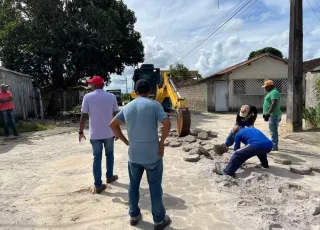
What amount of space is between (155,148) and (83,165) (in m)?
3.64

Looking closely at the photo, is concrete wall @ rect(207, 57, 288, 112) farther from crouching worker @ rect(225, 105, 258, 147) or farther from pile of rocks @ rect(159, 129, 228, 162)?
crouching worker @ rect(225, 105, 258, 147)

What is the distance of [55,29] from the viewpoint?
55.0 ft

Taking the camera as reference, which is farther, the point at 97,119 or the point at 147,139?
the point at 97,119

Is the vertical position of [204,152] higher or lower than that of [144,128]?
lower

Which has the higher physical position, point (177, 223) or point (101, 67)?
point (101, 67)

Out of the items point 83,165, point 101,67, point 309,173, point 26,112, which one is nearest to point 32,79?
point 26,112

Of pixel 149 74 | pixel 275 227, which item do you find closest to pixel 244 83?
pixel 149 74

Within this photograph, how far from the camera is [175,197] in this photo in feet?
14.8

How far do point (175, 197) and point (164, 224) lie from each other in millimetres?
1015

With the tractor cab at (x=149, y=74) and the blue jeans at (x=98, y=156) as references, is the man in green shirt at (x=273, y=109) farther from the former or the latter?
the tractor cab at (x=149, y=74)

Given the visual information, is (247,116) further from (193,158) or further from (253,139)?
(193,158)

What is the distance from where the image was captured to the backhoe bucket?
28.5 feet

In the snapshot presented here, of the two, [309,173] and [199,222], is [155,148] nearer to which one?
[199,222]

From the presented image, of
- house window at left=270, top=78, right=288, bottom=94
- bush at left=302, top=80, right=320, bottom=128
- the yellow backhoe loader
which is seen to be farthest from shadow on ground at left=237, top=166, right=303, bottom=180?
house window at left=270, top=78, right=288, bottom=94
